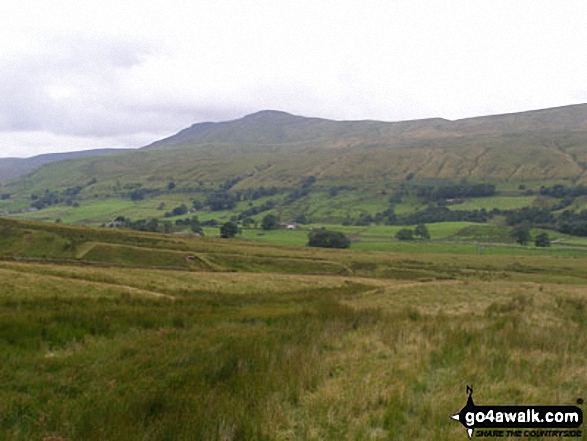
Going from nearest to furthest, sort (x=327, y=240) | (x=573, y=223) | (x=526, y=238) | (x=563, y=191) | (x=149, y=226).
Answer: (x=327, y=240)
(x=526, y=238)
(x=149, y=226)
(x=573, y=223)
(x=563, y=191)

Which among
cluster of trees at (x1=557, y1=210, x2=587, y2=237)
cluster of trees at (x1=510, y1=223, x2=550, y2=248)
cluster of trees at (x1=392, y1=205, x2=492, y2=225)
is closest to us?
cluster of trees at (x1=510, y1=223, x2=550, y2=248)

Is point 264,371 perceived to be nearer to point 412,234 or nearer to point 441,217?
point 412,234

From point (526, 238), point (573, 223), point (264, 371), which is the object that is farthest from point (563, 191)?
point (264, 371)

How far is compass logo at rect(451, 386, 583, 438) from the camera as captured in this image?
18.2ft

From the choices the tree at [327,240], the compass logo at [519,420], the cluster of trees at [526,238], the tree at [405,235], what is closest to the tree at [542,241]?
the cluster of trees at [526,238]

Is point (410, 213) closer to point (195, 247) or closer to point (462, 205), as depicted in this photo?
point (462, 205)

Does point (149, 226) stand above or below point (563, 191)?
below

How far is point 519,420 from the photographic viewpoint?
232 inches

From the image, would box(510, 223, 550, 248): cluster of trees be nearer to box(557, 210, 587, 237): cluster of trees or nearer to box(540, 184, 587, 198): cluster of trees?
box(557, 210, 587, 237): cluster of trees

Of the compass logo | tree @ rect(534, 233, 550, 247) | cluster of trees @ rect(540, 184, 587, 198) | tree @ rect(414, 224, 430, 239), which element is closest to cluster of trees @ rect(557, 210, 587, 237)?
tree @ rect(534, 233, 550, 247)

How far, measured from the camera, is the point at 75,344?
970 cm

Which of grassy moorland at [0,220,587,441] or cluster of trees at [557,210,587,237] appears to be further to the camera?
cluster of trees at [557,210,587,237]

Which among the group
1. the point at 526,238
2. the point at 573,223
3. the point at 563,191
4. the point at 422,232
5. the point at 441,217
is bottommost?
the point at 526,238

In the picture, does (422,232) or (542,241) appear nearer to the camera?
(542,241)
